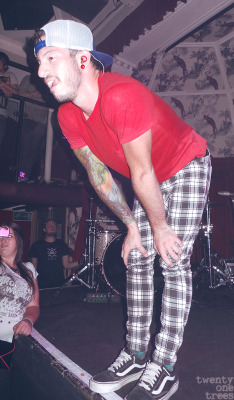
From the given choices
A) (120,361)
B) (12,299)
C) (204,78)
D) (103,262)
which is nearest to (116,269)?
(103,262)

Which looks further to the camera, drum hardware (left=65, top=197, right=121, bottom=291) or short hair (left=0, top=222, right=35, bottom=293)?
drum hardware (left=65, top=197, right=121, bottom=291)

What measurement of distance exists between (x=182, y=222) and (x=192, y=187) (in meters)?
0.19

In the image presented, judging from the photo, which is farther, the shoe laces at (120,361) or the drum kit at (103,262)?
the drum kit at (103,262)

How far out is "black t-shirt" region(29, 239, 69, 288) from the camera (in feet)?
15.1

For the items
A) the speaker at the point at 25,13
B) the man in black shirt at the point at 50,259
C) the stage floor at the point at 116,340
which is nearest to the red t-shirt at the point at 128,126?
the stage floor at the point at 116,340

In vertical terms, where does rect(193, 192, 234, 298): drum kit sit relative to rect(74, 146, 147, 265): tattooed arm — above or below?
below

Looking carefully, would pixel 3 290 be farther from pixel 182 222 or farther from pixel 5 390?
pixel 182 222

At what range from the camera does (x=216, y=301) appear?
3535mm

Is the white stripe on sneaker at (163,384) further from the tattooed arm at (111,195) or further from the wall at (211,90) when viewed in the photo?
the wall at (211,90)

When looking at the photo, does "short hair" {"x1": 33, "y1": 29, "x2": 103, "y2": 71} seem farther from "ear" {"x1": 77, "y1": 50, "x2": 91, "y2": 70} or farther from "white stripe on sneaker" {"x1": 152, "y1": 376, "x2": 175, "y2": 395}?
"white stripe on sneaker" {"x1": 152, "y1": 376, "x2": 175, "y2": 395}

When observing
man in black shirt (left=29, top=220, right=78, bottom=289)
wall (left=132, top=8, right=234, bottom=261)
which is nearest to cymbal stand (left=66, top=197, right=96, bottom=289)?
man in black shirt (left=29, top=220, right=78, bottom=289)

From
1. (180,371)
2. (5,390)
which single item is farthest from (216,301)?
(5,390)

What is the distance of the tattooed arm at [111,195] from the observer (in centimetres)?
147

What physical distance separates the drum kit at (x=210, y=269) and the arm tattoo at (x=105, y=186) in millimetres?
2679
